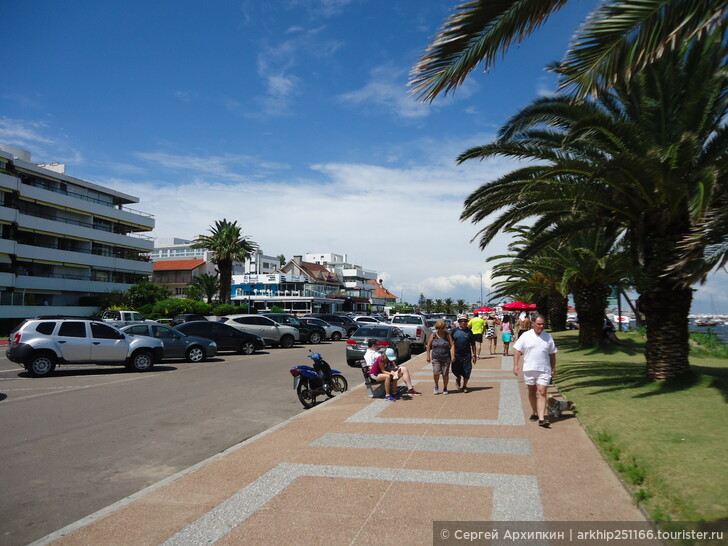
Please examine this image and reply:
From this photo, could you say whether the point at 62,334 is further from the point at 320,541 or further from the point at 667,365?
the point at 667,365

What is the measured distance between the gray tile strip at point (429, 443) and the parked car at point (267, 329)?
18.7m

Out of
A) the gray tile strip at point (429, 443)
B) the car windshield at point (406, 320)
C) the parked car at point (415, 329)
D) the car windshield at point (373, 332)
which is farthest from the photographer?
the car windshield at point (406, 320)

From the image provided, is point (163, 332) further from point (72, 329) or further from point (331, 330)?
point (331, 330)

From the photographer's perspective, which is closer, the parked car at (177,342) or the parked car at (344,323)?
the parked car at (177,342)

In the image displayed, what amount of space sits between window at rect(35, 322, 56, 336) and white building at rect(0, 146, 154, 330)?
87.0ft

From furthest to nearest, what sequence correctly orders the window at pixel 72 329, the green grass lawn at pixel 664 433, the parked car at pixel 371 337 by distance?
the parked car at pixel 371 337
the window at pixel 72 329
the green grass lawn at pixel 664 433

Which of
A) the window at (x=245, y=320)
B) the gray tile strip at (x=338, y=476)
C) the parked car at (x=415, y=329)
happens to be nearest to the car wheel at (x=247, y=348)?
the window at (x=245, y=320)

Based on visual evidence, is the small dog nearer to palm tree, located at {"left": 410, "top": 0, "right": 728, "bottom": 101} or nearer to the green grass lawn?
the green grass lawn

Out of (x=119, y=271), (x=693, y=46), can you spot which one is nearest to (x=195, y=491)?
(x=693, y=46)

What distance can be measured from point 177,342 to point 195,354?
80cm

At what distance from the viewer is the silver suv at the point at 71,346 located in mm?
13664

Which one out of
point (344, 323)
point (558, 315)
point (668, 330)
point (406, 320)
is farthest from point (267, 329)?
point (668, 330)

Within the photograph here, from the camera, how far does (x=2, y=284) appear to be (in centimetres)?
3603

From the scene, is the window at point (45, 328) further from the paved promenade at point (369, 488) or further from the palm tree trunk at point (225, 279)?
the palm tree trunk at point (225, 279)
